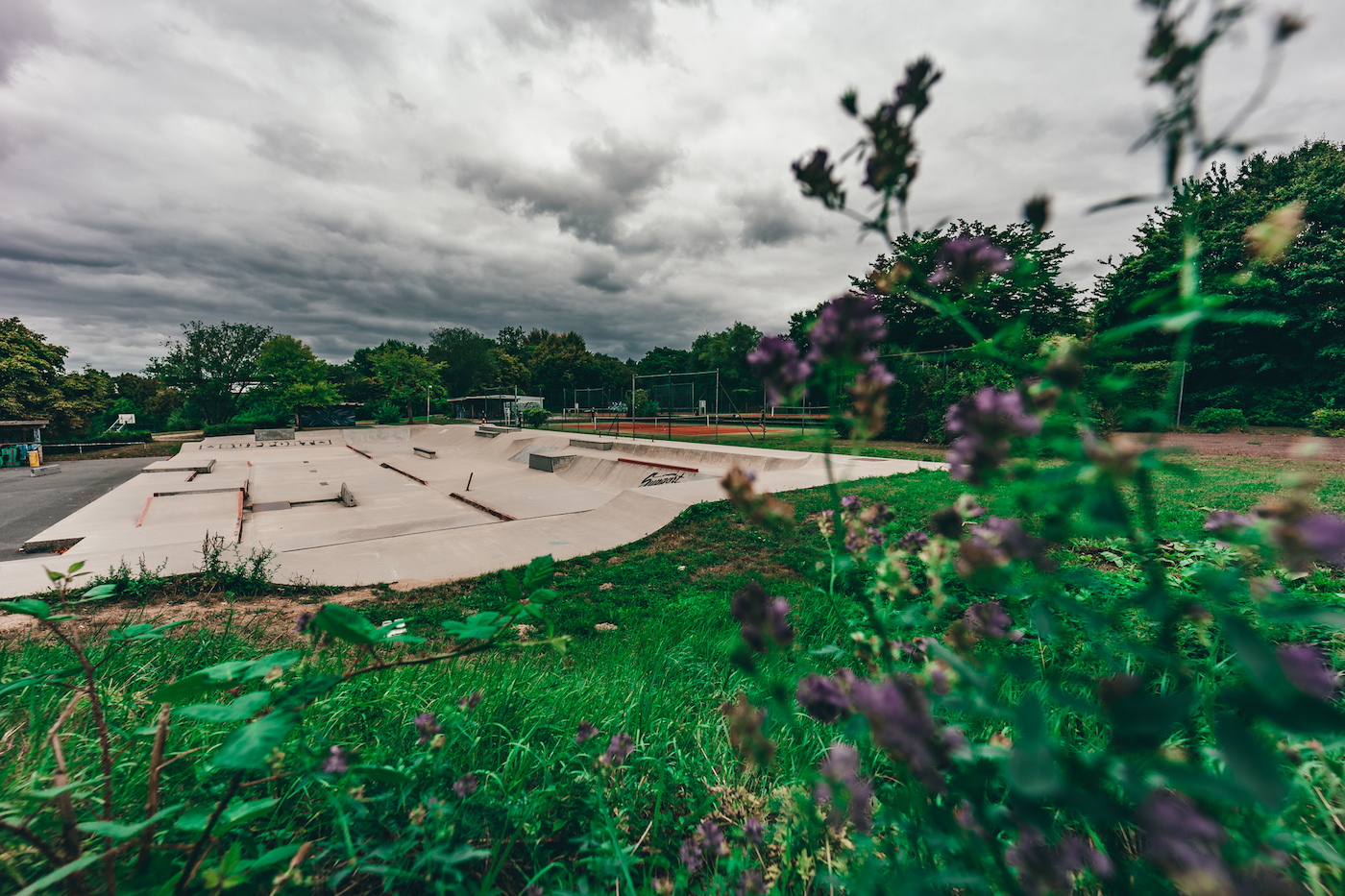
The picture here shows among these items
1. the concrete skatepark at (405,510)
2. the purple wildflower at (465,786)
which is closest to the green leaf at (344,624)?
the purple wildflower at (465,786)

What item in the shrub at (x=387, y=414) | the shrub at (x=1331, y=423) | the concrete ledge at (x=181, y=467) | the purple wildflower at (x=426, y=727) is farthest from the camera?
the shrub at (x=387, y=414)

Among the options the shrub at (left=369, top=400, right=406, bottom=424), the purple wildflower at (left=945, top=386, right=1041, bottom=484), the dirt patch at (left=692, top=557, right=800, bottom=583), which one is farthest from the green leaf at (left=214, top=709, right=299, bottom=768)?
the shrub at (left=369, top=400, right=406, bottom=424)

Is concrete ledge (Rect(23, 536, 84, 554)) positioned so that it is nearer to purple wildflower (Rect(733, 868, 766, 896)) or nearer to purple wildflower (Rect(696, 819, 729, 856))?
purple wildflower (Rect(696, 819, 729, 856))

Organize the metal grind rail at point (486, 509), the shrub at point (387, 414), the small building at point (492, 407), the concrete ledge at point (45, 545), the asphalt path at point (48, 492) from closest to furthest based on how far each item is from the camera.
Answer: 1. the concrete ledge at point (45, 545)
2. the metal grind rail at point (486, 509)
3. the asphalt path at point (48, 492)
4. the small building at point (492, 407)
5. the shrub at point (387, 414)

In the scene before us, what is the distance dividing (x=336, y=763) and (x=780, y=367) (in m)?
1.29

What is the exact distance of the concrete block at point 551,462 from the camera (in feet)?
52.8

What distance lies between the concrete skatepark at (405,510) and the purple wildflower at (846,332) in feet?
6.13

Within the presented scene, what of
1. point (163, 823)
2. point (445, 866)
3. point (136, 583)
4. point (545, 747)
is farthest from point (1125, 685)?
point (136, 583)

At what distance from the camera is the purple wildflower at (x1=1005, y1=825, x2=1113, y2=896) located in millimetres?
674

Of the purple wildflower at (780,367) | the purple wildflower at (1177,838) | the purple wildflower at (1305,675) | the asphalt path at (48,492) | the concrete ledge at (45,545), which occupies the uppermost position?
the purple wildflower at (780,367)

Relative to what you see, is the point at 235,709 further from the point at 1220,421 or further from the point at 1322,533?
the point at 1220,421

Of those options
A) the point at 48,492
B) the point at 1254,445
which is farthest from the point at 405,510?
the point at 1254,445

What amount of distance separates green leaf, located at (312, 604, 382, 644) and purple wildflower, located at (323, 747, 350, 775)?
0.37 m

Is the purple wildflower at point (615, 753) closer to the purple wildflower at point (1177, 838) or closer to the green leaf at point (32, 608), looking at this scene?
the purple wildflower at point (1177, 838)
